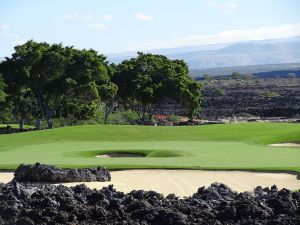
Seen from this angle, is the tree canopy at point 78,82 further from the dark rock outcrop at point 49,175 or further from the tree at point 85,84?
the dark rock outcrop at point 49,175

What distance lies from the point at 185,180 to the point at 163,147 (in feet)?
34.1

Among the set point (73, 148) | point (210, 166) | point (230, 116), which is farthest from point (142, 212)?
point (230, 116)

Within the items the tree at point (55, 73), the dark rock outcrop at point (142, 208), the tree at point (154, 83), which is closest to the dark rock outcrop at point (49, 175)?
the dark rock outcrop at point (142, 208)

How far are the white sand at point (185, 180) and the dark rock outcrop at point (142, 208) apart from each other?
3.77 m

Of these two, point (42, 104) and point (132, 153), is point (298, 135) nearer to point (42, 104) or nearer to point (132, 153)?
point (132, 153)

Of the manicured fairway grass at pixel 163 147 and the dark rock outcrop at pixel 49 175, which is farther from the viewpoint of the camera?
the manicured fairway grass at pixel 163 147

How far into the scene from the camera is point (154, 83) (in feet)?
194

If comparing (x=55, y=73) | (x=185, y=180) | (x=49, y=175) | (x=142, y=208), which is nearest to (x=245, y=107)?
(x=55, y=73)

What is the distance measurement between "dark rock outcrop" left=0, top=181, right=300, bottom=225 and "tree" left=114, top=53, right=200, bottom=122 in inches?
1645

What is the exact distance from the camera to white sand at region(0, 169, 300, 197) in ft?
63.9

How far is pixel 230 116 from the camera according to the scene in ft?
291

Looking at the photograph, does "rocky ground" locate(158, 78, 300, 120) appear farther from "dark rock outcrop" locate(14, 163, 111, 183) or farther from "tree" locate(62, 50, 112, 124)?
"dark rock outcrop" locate(14, 163, 111, 183)

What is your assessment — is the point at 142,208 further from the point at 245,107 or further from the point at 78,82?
the point at 245,107

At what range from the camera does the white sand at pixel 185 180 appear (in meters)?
19.5
